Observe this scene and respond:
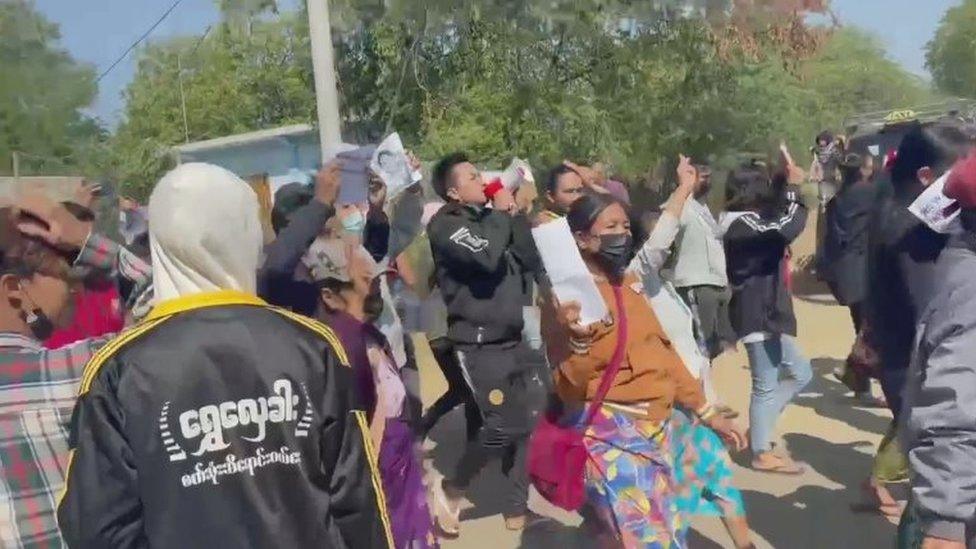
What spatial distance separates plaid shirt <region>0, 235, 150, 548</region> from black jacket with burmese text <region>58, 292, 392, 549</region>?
311 millimetres

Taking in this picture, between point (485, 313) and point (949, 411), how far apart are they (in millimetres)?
3118

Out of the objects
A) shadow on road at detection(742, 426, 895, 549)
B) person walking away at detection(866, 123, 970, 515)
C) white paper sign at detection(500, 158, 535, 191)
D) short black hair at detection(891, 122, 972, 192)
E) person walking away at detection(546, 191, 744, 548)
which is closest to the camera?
person walking away at detection(866, 123, 970, 515)

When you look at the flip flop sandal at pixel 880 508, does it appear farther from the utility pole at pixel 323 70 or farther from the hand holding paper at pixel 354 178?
the utility pole at pixel 323 70

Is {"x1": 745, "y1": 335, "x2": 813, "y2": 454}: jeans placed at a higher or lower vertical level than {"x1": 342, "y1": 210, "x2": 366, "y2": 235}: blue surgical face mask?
lower

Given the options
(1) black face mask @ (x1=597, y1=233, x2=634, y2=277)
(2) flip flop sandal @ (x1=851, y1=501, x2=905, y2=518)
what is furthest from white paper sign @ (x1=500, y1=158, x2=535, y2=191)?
(1) black face mask @ (x1=597, y1=233, x2=634, y2=277)

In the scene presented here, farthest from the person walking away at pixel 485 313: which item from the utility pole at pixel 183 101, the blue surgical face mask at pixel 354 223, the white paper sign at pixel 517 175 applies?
the utility pole at pixel 183 101

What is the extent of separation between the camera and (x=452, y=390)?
6.06 m

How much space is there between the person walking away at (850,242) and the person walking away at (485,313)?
102 inches

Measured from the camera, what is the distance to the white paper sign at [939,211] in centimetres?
301

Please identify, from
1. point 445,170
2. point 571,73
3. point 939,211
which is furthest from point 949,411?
point 571,73

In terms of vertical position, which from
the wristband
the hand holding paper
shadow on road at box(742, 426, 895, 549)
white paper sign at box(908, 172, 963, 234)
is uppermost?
the hand holding paper

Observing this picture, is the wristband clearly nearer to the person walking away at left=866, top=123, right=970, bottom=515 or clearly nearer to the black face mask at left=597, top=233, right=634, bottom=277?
the black face mask at left=597, top=233, right=634, bottom=277

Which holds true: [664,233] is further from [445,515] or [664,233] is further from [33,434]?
[33,434]

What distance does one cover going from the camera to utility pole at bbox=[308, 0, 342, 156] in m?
8.85
